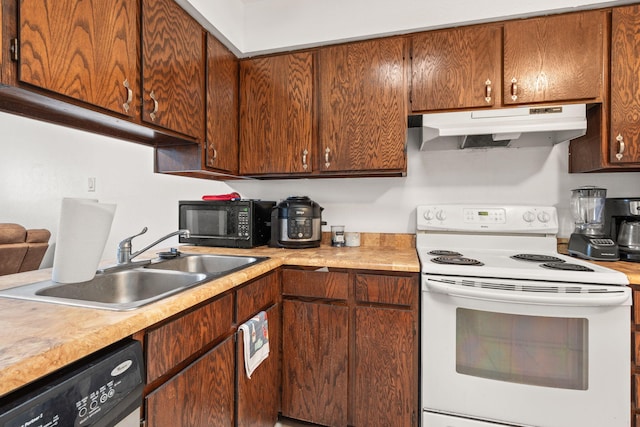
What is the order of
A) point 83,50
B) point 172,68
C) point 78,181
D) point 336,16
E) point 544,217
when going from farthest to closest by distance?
point 78,181 < point 336,16 < point 544,217 < point 172,68 < point 83,50

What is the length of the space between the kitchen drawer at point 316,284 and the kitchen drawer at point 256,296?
7cm

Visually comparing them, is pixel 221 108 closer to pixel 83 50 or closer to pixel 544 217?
pixel 83 50

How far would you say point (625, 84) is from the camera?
1.54 metres

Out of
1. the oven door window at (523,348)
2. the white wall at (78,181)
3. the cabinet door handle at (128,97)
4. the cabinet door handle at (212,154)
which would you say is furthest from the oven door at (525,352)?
the white wall at (78,181)

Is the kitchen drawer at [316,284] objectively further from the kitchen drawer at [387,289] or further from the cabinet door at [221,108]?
the cabinet door at [221,108]

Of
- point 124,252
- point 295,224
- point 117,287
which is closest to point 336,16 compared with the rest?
point 295,224

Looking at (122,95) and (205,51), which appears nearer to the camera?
(122,95)

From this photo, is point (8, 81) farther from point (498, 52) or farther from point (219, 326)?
point (498, 52)

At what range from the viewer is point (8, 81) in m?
0.88

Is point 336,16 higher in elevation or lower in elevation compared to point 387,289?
higher

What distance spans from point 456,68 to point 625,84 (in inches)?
31.7

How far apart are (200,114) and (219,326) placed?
3.83ft

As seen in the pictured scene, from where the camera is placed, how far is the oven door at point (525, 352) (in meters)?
1.25

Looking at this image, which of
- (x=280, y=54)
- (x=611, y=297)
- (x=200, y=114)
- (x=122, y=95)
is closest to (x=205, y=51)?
(x=200, y=114)
